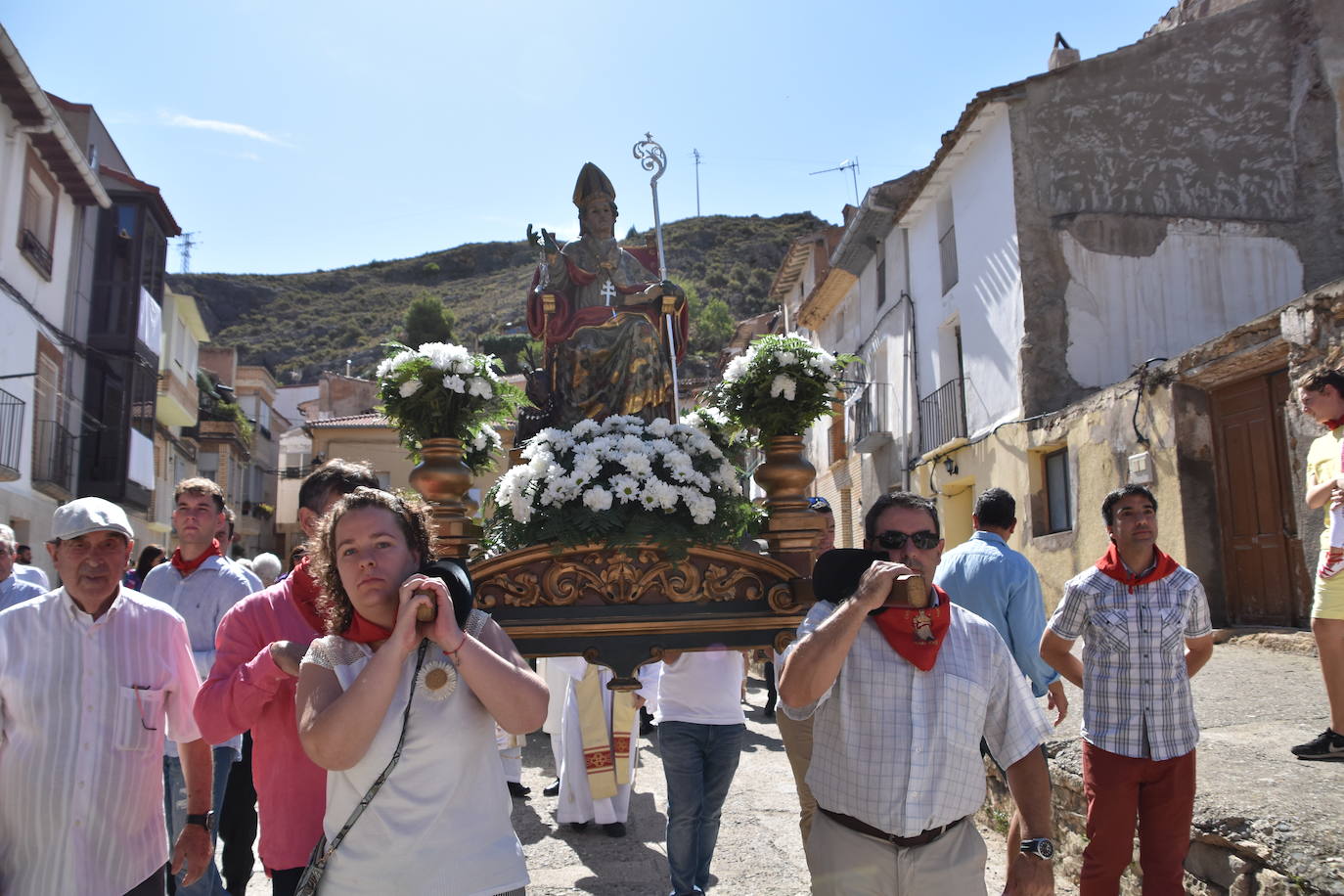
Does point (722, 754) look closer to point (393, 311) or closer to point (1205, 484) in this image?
point (1205, 484)

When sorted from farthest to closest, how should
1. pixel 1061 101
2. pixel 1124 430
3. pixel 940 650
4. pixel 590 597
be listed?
1. pixel 1061 101
2. pixel 1124 430
3. pixel 590 597
4. pixel 940 650

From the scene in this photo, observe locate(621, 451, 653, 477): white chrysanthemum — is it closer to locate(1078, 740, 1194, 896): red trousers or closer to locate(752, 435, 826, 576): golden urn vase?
locate(752, 435, 826, 576): golden urn vase

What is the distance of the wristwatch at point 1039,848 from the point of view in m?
2.49

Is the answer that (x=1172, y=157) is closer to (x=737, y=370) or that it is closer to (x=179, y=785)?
(x=737, y=370)

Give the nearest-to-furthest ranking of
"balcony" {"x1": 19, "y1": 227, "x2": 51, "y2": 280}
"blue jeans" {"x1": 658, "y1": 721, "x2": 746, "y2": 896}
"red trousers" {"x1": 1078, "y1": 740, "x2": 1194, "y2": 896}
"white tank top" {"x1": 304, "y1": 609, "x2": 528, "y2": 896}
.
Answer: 1. "white tank top" {"x1": 304, "y1": 609, "x2": 528, "y2": 896}
2. "red trousers" {"x1": 1078, "y1": 740, "x2": 1194, "y2": 896}
3. "blue jeans" {"x1": 658, "y1": 721, "x2": 746, "y2": 896}
4. "balcony" {"x1": 19, "y1": 227, "x2": 51, "y2": 280}

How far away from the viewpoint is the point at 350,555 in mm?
2322

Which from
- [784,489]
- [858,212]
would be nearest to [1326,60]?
[858,212]

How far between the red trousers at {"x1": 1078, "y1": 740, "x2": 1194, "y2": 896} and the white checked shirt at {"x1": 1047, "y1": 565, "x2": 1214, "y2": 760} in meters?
0.06

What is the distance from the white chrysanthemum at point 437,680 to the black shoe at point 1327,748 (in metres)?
3.83

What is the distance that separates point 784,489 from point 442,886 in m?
2.21

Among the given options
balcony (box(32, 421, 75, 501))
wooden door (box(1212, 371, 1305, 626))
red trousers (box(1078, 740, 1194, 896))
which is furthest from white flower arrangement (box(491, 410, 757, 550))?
balcony (box(32, 421, 75, 501))

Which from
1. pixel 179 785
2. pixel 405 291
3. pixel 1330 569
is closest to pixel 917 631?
pixel 1330 569

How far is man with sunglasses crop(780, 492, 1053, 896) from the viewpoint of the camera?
2479 millimetres

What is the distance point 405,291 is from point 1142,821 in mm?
94168
